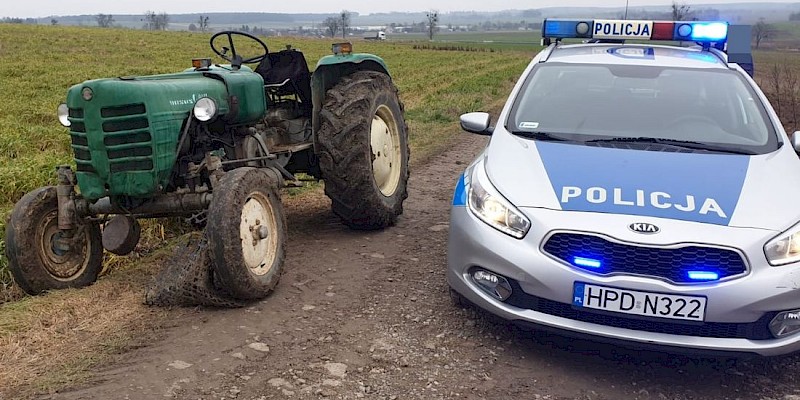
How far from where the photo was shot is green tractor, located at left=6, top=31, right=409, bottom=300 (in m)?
3.75

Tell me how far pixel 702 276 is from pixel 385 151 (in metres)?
3.14

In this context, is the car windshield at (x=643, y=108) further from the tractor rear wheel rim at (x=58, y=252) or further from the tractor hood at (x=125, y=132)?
the tractor rear wheel rim at (x=58, y=252)

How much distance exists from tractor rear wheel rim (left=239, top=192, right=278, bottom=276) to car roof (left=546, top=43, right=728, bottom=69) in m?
2.20

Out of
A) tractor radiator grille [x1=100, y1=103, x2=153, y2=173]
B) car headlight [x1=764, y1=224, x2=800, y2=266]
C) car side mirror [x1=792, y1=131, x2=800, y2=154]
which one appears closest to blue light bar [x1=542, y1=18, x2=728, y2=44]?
car side mirror [x1=792, y1=131, x2=800, y2=154]

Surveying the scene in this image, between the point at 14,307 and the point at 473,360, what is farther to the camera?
the point at 14,307

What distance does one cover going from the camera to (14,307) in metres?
3.85

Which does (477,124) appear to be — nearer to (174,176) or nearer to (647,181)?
(647,181)

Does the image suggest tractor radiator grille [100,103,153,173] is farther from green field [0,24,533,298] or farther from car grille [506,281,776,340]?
car grille [506,281,776,340]

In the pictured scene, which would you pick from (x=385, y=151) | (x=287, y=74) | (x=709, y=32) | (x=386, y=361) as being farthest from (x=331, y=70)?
(x=709, y=32)

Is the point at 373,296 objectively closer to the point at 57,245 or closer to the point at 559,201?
the point at 559,201

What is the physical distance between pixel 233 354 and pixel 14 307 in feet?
4.52

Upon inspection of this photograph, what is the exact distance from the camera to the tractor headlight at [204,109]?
13.0ft

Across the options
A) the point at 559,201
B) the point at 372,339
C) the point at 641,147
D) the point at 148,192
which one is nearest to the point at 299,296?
the point at 372,339

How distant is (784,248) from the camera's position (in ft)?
10.2
